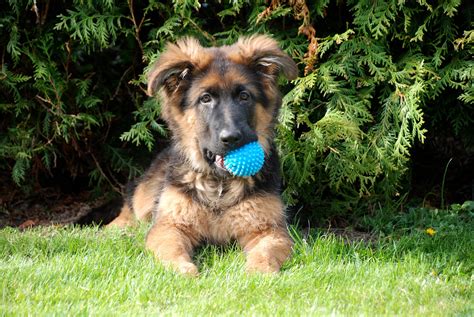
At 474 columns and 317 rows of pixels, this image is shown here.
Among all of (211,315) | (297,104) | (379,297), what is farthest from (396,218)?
(211,315)

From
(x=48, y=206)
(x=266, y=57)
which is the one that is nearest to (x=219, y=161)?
(x=266, y=57)

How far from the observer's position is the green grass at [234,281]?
4113 millimetres

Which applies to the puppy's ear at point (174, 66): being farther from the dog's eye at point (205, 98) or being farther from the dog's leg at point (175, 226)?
the dog's leg at point (175, 226)

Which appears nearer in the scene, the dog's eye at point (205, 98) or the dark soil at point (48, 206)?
the dog's eye at point (205, 98)

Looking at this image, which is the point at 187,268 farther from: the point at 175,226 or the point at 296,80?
the point at 296,80

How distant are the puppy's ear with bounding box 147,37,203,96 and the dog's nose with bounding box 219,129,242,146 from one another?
70 cm

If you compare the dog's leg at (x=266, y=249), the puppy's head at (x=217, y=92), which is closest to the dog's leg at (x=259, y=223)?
the dog's leg at (x=266, y=249)

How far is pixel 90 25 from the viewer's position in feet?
22.1

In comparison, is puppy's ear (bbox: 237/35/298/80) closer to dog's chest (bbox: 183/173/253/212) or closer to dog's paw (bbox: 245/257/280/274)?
dog's chest (bbox: 183/173/253/212)

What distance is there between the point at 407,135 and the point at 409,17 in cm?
107

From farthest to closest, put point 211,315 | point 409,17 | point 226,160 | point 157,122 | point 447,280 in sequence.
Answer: point 157,122 < point 409,17 < point 226,160 < point 447,280 < point 211,315

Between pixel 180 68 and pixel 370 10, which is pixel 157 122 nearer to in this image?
Result: pixel 180 68

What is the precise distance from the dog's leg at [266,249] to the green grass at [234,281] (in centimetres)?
9

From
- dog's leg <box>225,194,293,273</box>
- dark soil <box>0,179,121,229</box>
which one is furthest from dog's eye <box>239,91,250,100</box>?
dark soil <box>0,179,121,229</box>
